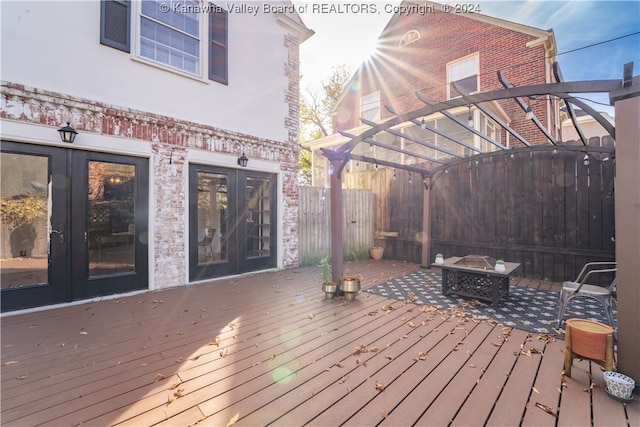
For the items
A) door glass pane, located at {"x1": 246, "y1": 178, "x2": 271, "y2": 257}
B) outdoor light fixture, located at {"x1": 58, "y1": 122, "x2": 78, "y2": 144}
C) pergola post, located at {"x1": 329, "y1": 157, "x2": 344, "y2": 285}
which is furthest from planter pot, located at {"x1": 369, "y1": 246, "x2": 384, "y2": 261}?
outdoor light fixture, located at {"x1": 58, "y1": 122, "x2": 78, "y2": 144}

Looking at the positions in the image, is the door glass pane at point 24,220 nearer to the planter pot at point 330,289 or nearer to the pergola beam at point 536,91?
the planter pot at point 330,289

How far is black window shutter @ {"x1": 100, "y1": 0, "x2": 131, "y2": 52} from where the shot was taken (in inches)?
174

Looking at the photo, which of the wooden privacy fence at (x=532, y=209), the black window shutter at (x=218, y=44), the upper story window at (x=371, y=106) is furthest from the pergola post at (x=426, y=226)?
the upper story window at (x=371, y=106)

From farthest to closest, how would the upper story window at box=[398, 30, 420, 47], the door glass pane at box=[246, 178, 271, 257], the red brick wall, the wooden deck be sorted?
the upper story window at box=[398, 30, 420, 47] → the red brick wall → the door glass pane at box=[246, 178, 271, 257] → the wooden deck

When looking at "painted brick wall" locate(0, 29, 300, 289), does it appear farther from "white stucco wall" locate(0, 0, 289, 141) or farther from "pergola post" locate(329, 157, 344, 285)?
"pergola post" locate(329, 157, 344, 285)

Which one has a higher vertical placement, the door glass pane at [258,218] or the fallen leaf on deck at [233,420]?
the door glass pane at [258,218]

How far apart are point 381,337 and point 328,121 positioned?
18.2 metres

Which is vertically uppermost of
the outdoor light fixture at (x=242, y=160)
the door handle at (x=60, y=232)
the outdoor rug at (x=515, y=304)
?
the outdoor light fixture at (x=242, y=160)

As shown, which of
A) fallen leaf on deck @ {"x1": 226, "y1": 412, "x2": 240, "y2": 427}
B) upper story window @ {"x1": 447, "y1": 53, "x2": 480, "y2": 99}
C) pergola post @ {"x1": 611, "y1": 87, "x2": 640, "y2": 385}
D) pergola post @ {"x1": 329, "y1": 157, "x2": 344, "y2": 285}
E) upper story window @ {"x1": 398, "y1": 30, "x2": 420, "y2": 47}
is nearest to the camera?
fallen leaf on deck @ {"x1": 226, "y1": 412, "x2": 240, "y2": 427}

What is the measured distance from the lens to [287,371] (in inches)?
95.5

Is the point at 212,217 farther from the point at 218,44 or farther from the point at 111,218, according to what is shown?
the point at 218,44

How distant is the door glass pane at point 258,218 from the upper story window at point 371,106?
340 inches

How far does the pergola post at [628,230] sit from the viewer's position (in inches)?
89.4

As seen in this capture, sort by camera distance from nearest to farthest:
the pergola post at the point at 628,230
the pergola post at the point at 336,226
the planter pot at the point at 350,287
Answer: the pergola post at the point at 628,230 < the planter pot at the point at 350,287 < the pergola post at the point at 336,226
